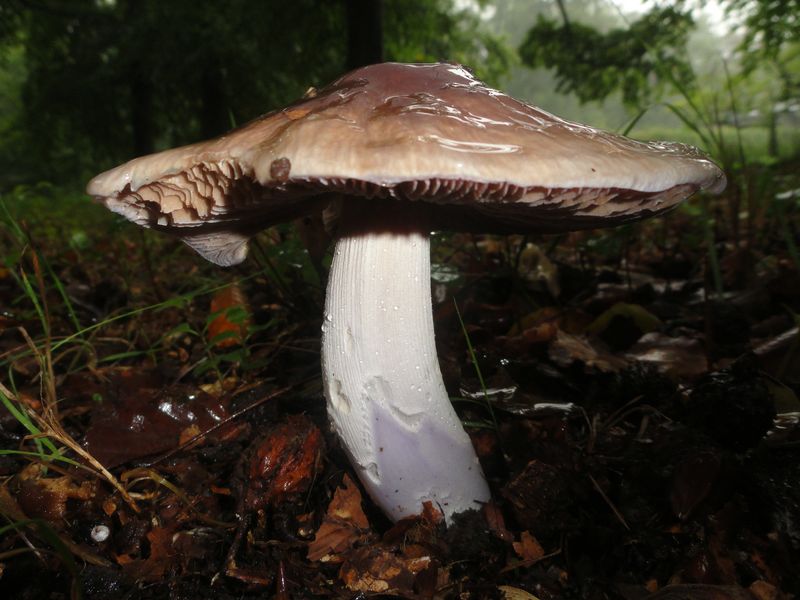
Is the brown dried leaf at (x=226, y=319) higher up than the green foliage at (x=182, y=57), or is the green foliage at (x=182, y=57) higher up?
the green foliage at (x=182, y=57)

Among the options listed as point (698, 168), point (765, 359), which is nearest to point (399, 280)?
point (698, 168)

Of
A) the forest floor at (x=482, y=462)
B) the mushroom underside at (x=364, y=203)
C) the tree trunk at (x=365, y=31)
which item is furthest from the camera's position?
the tree trunk at (x=365, y=31)

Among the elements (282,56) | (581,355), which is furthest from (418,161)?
(282,56)

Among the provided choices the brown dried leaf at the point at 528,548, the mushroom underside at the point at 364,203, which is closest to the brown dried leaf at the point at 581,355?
the mushroom underside at the point at 364,203

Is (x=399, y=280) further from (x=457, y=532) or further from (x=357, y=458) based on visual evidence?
(x=457, y=532)

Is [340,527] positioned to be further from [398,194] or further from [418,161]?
[418,161]

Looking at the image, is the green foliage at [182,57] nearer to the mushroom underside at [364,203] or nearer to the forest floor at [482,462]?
the mushroom underside at [364,203]
